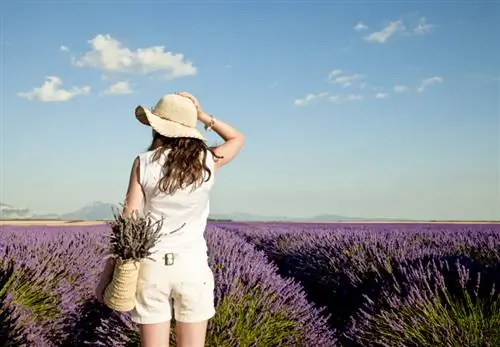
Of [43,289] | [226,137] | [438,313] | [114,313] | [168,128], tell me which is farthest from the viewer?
[43,289]

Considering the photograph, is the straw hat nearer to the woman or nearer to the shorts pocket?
the woman

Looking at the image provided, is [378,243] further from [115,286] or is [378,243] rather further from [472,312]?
[115,286]

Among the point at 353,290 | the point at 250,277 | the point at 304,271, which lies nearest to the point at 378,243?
the point at 304,271

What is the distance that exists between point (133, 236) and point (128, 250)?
0.21ft

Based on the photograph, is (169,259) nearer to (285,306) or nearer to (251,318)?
(251,318)

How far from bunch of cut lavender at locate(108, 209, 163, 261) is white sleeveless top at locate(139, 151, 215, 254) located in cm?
8

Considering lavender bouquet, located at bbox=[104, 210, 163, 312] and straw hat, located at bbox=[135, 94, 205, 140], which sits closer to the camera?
lavender bouquet, located at bbox=[104, 210, 163, 312]

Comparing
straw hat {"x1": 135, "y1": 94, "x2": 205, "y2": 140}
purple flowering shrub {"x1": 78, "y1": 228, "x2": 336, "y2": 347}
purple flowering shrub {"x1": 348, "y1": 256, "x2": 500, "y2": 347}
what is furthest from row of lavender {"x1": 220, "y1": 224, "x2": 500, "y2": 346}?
straw hat {"x1": 135, "y1": 94, "x2": 205, "y2": 140}

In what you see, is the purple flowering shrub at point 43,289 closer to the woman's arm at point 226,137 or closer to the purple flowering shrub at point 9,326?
the purple flowering shrub at point 9,326

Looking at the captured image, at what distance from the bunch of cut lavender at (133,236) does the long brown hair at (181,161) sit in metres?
0.18

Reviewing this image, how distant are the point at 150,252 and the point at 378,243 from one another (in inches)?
200

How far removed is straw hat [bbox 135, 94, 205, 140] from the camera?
2.68 m

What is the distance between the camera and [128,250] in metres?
2.47

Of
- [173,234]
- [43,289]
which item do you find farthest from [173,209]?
[43,289]
